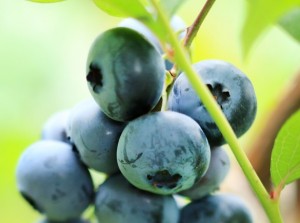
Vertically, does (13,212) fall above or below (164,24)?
below

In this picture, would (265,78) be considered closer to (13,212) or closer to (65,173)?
(13,212)

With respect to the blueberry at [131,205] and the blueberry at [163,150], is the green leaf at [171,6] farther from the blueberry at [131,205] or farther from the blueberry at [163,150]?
the blueberry at [131,205]

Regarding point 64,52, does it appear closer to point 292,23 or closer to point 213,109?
point 292,23

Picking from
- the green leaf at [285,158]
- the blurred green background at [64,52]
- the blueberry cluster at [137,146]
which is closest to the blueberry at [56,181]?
the blueberry cluster at [137,146]

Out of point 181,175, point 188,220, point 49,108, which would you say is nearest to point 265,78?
point 49,108

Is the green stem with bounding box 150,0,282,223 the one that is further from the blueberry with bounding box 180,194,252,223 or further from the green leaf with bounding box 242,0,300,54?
the blueberry with bounding box 180,194,252,223

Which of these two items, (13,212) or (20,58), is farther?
(20,58)

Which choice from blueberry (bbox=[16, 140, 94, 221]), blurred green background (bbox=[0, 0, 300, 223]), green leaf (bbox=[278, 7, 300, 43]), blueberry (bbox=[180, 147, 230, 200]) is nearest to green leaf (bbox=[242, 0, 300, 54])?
green leaf (bbox=[278, 7, 300, 43])
